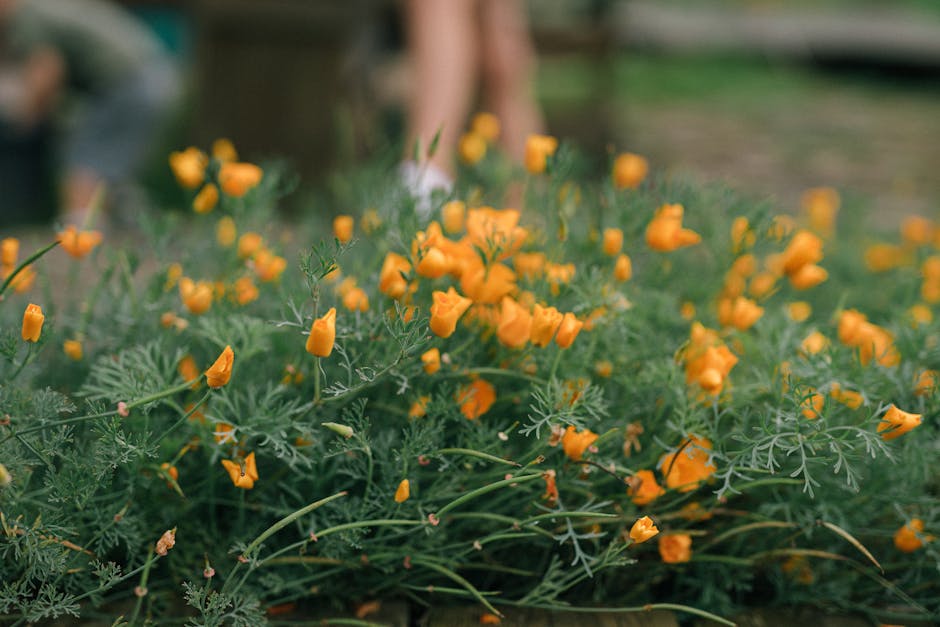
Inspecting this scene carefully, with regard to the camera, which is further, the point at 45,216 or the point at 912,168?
the point at 912,168

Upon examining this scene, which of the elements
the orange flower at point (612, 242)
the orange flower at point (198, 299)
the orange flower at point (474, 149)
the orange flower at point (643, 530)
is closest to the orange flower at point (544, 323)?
the orange flower at point (643, 530)

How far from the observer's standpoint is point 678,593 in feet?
4.26

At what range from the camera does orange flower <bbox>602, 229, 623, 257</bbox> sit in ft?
4.57

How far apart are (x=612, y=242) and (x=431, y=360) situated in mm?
386

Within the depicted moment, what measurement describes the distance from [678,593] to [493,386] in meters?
0.37

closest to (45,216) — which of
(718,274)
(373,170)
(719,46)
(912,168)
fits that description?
(373,170)

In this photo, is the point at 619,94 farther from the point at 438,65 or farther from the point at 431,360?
the point at 431,360

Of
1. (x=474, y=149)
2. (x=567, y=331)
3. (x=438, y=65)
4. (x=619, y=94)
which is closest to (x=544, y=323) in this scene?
(x=567, y=331)

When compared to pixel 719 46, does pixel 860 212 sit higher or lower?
higher

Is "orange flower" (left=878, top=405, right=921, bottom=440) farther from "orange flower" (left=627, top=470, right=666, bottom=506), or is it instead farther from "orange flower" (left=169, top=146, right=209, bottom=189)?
"orange flower" (left=169, top=146, right=209, bottom=189)

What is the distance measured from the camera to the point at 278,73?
4.32m

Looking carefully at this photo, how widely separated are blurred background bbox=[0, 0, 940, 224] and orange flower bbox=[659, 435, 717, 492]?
1.67 ft

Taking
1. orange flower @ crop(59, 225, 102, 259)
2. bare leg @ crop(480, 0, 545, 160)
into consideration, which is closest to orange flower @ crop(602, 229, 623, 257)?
orange flower @ crop(59, 225, 102, 259)

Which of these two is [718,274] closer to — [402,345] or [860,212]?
[402,345]
